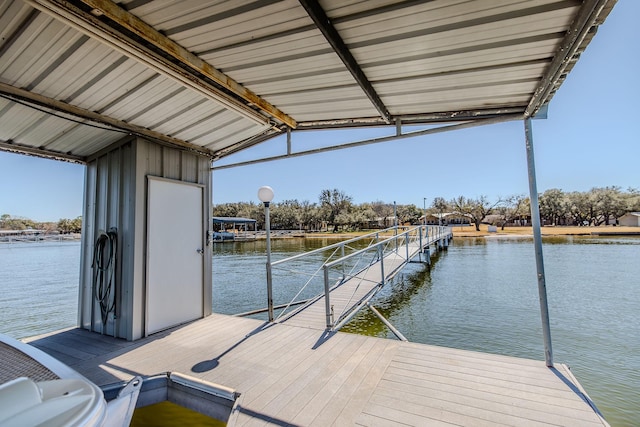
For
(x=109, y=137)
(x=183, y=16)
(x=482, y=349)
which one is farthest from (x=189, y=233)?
(x=482, y=349)

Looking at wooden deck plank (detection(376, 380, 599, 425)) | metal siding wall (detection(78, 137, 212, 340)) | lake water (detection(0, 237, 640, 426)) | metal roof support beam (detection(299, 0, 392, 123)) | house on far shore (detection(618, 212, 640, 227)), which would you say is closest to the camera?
metal roof support beam (detection(299, 0, 392, 123))

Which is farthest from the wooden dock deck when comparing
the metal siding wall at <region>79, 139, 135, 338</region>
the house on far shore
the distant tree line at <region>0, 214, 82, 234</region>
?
the house on far shore

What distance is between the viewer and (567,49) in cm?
159

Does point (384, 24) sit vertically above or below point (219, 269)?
above

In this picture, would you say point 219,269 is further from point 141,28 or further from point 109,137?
point 141,28

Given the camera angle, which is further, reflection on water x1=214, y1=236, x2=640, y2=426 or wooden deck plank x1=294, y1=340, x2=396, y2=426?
reflection on water x1=214, y1=236, x2=640, y2=426

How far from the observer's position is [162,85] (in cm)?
224

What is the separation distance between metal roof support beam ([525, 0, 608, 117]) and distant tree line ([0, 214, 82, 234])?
47.8 meters

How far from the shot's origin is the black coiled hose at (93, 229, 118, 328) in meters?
3.26

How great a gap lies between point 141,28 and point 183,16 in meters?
0.25

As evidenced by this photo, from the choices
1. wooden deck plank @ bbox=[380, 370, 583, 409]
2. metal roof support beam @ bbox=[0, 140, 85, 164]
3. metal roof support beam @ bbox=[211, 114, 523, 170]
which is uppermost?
metal roof support beam @ bbox=[0, 140, 85, 164]

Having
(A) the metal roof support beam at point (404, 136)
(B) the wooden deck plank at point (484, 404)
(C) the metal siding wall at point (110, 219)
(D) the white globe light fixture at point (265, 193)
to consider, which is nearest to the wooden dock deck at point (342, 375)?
(B) the wooden deck plank at point (484, 404)

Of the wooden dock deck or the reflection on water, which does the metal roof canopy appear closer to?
the wooden dock deck

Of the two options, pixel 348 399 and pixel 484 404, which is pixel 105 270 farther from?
pixel 484 404
